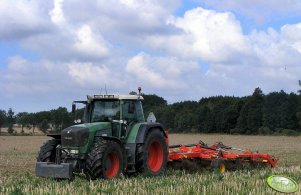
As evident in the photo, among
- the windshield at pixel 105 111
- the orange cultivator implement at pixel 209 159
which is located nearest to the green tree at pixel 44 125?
the orange cultivator implement at pixel 209 159

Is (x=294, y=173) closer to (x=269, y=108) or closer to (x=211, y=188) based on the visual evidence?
(x=211, y=188)

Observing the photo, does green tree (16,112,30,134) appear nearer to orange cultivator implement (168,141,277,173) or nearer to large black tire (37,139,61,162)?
orange cultivator implement (168,141,277,173)

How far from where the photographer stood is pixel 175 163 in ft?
44.4

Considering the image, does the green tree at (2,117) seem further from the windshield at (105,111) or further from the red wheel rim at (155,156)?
the red wheel rim at (155,156)

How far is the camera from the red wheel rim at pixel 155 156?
12.7 m

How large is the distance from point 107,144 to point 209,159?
402cm

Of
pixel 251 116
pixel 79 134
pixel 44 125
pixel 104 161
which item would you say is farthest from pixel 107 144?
pixel 44 125

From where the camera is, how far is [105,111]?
12383mm

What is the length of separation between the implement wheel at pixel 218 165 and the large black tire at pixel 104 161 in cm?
329

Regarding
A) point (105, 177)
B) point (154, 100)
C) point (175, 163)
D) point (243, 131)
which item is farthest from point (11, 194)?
point (154, 100)

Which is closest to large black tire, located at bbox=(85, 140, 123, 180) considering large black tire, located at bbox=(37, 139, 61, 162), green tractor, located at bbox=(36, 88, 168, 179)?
green tractor, located at bbox=(36, 88, 168, 179)

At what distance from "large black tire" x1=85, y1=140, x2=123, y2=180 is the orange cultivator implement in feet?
8.64

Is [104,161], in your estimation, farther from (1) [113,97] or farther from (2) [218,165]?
(2) [218,165]

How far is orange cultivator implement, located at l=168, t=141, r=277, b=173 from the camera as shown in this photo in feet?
44.1
